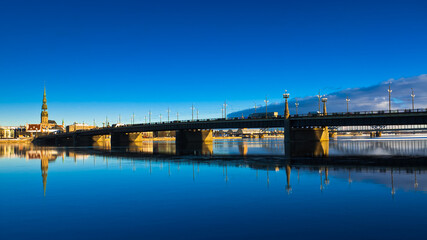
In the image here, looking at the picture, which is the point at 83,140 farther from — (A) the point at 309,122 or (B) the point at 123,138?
(A) the point at 309,122

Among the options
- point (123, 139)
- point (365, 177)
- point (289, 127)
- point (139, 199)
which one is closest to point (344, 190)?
point (365, 177)

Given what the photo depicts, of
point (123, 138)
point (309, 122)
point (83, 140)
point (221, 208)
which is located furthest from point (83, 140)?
point (221, 208)

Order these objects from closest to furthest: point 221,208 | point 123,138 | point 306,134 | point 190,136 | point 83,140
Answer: point 221,208
point 306,134
point 190,136
point 123,138
point 83,140

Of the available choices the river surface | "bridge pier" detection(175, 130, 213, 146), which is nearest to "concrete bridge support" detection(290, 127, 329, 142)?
"bridge pier" detection(175, 130, 213, 146)

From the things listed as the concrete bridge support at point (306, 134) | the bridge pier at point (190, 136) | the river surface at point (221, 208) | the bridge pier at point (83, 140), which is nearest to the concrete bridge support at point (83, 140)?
the bridge pier at point (83, 140)

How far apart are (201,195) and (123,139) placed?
147837 millimetres

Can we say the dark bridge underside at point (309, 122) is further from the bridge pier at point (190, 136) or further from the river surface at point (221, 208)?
the river surface at point (221, 208)

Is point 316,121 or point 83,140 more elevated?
point 316,121

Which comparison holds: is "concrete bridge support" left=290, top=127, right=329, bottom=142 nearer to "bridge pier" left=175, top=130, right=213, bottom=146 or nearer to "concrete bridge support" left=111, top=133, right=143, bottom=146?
"bridge pier" left=175, top=130, right=213, bottom=146

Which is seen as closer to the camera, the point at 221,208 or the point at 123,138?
the point at 221,208

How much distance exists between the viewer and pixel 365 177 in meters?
30.0

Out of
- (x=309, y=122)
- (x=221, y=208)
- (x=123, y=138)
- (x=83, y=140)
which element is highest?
(x=309, y=122)

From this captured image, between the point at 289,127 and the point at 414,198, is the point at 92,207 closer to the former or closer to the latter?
the point at 414,198

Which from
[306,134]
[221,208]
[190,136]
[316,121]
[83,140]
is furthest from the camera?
[83,140]
